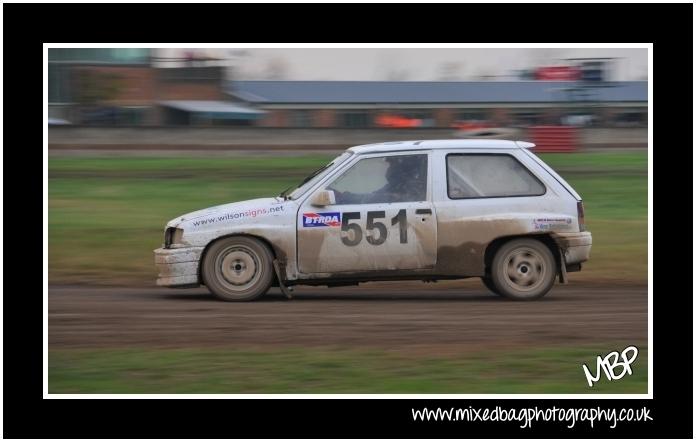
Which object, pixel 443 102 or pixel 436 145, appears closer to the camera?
pixel 436 145

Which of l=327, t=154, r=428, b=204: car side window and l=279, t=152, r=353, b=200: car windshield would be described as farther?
l=279, t=152, r=353, b=200: car windshield

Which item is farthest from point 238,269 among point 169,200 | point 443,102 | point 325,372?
point 443,102

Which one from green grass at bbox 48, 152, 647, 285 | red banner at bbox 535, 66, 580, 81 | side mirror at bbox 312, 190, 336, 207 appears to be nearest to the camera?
side mirror at bbox 312, 190, 336, 207

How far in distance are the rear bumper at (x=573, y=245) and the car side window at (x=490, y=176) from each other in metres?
0.54

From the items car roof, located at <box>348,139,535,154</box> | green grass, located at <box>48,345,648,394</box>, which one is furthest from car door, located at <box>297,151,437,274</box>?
green grass, located at <box>48,345,648,394</box>

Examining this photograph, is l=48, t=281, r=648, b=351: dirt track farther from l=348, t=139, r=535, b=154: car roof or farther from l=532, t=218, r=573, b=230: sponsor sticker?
l=348, t=139, r=535, b=154: car roof

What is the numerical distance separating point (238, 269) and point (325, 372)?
10.8 feet

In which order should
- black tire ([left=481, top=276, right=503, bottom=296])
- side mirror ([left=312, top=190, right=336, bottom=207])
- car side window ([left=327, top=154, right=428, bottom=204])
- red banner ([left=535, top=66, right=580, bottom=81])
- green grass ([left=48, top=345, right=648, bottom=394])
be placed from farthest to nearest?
red banner ([left=535, top=66, right=580, bottom=81]), black tire ([left=481, top=276, right=503, bottom=296]), car side window ([left=327, top=154, right=428, bottom=204]), side mirror ([left=312, top=190, right=336, bottom=207]), green grass ([left=48, top=345, right=648, bottom=394])

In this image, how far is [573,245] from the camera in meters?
11.3

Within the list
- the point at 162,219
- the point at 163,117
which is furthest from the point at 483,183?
the point at 163,117

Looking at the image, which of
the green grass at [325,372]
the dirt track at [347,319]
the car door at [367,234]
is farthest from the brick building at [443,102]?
the green grass at [325,372]

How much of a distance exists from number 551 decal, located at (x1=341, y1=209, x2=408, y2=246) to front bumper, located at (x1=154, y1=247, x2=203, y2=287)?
1.57 m

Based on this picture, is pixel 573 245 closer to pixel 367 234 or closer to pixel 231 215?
pixel 367 234

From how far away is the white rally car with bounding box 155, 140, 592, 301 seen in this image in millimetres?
11008
